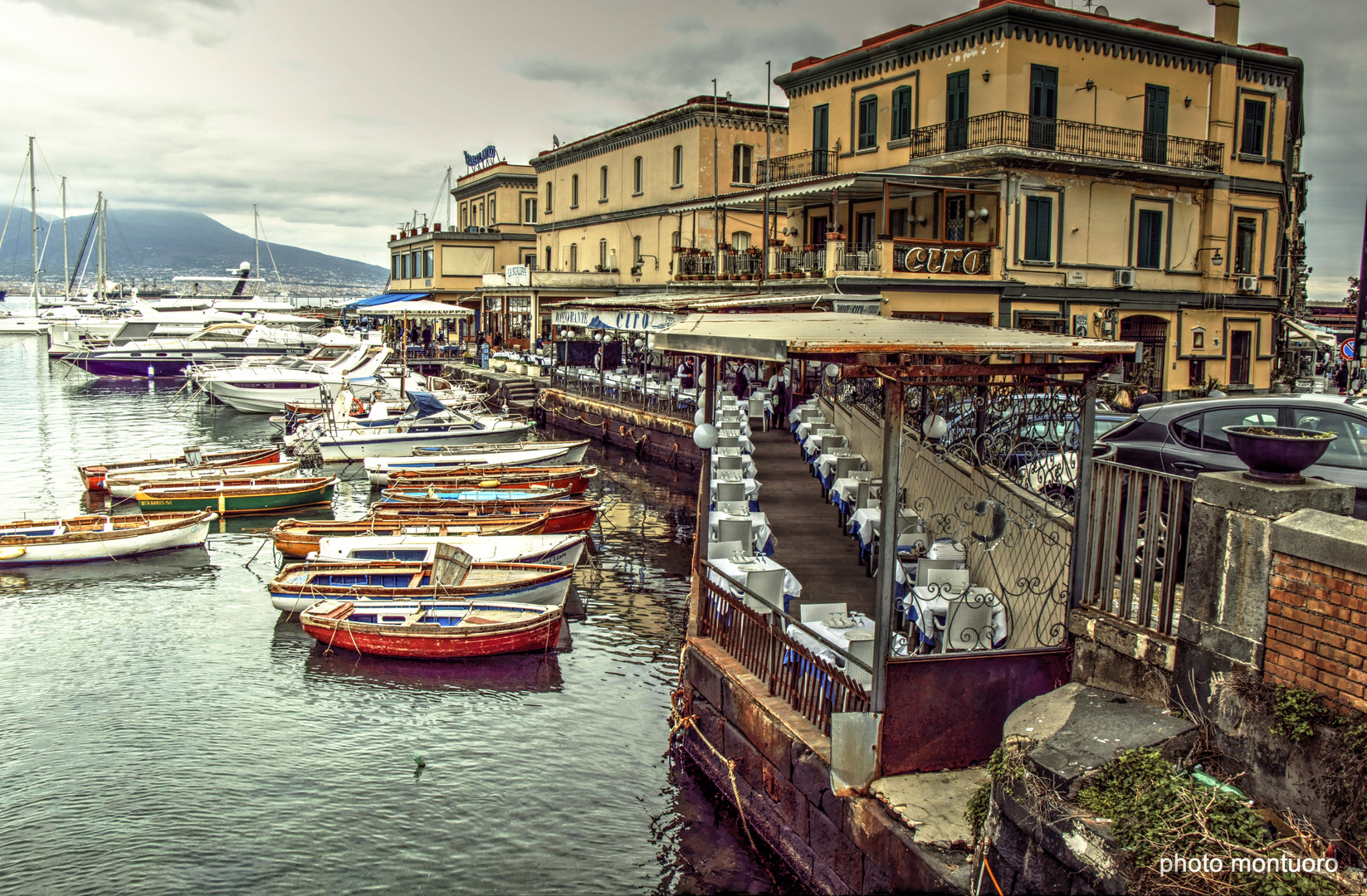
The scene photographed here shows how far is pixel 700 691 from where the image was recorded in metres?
10.1

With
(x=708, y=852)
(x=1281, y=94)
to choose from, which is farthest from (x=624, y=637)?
(x=1281, y=94)

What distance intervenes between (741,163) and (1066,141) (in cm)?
1744

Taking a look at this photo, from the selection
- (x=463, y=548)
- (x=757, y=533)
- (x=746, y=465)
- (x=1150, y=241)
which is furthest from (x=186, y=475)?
(x=1150, y=241)

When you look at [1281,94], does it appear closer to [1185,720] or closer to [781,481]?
[781,481]

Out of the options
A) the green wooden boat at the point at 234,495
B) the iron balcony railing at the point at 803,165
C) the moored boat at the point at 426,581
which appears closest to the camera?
the moored boat at the point at 426,581

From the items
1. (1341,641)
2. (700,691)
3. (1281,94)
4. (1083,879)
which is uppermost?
(1281,94)

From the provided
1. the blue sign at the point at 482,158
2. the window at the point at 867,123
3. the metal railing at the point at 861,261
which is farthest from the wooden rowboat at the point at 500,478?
the blue sign at the point at 482,158

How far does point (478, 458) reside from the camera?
2886 centimetres

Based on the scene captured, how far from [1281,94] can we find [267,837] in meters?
36.7

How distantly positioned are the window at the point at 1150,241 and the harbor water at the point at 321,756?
20.9 metres

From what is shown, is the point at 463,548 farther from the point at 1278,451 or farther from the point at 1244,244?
the point at 1244,244

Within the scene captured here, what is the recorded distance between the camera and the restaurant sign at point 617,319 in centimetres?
2181

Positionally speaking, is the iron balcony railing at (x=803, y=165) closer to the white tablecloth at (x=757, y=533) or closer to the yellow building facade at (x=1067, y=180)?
the yellow building facade at (x=1067, y=180)

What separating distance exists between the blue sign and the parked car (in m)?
64.1
